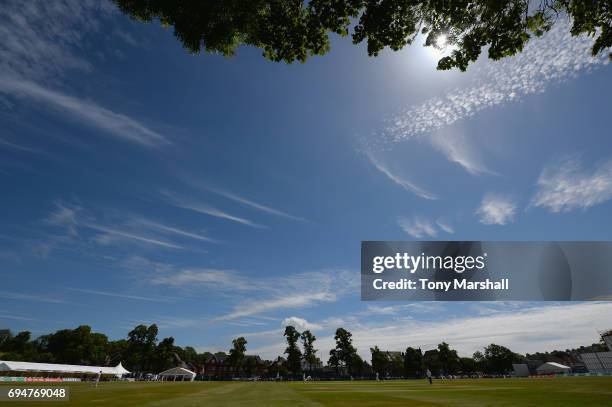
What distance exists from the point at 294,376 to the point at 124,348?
2742 inches

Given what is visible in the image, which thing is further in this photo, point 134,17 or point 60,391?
point 60,391

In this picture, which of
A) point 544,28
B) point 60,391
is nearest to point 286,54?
point 544,28

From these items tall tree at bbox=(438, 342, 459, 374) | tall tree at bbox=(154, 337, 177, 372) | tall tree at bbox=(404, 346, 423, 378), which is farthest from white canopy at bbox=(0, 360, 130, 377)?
tall tree at bbox=(438, 342, 459, 374)

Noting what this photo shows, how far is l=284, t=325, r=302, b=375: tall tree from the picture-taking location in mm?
115812

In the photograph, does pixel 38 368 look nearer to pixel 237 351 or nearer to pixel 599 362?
pixel 237 351

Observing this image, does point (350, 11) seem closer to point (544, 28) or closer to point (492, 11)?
point (492, 11)

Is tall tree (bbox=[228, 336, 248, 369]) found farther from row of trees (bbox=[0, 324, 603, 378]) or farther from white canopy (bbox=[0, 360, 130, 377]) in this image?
white canopy (bbox=[0, 360, 130, 377])

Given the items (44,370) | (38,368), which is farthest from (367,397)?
(44,370)

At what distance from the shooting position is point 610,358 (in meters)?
106

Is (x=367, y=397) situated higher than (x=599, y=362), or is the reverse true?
(x=599, y=362)

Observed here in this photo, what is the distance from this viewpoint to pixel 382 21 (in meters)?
11.4

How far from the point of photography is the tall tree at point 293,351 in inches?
4560

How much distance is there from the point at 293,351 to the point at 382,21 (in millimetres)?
118493

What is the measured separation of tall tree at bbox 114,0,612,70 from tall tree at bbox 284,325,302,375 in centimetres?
11639
